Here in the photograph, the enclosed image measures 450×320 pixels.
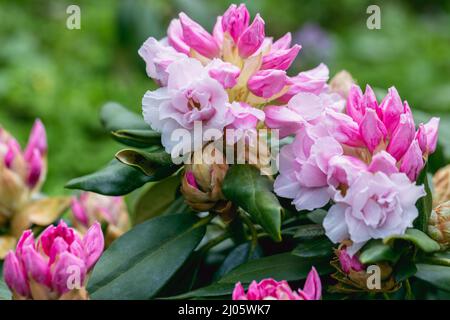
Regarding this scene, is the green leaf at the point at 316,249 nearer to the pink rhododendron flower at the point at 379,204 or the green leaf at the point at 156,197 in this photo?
the pink rhododendron flower at the point at 379,204

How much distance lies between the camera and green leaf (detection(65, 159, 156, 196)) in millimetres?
792

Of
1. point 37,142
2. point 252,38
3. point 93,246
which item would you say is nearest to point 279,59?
point 252,38

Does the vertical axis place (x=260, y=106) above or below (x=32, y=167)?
above

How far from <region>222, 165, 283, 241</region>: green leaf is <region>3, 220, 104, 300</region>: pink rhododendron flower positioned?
0.43 feet

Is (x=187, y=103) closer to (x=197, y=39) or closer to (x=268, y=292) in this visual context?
(x=197, y=39)

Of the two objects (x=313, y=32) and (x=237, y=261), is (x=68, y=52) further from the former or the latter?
(x=237, y=261)

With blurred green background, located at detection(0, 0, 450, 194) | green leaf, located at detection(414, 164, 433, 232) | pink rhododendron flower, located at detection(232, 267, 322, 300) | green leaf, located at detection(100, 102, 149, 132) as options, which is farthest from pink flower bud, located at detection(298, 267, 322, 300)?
blurred green background, located at detection(0, 0, 450, 194)

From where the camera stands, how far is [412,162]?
69 cm

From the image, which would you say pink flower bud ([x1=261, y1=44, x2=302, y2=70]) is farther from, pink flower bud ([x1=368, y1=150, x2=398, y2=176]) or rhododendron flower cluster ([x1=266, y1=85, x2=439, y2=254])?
pink flower bud ([x1=368, y1=150, x2=398, y2=176])

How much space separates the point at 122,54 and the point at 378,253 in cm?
216

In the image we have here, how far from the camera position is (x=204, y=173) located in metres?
0.75

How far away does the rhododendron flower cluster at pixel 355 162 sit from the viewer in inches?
26.3

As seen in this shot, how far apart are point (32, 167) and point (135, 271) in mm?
320
